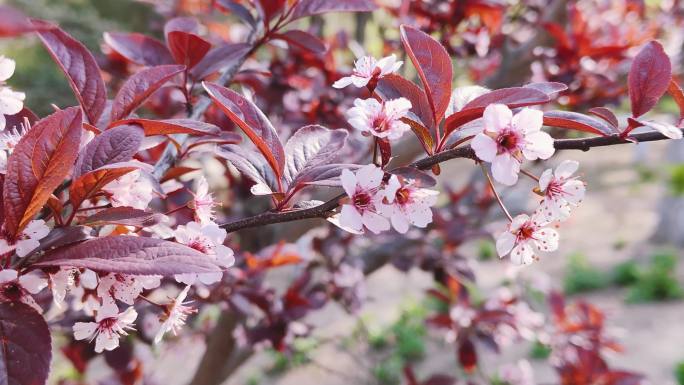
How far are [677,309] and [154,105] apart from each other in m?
4.08

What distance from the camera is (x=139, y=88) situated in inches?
29.3

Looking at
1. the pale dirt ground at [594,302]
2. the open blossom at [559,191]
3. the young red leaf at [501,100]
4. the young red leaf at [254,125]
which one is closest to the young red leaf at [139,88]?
the young red leaf at [254,125]

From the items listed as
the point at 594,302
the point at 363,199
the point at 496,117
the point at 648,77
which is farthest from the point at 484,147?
the point at 594,302

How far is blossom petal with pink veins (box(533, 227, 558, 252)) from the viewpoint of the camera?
2.23 feet

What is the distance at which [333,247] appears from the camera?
1867mm

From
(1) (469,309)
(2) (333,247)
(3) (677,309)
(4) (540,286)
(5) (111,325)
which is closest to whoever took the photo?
(5) (111,325)

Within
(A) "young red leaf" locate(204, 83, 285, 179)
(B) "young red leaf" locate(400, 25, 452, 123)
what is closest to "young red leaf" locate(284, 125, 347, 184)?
(A) "young red leaf" locate(204, 83, 285, 179)

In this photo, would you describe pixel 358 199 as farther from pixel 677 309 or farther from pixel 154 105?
pixel 677 309

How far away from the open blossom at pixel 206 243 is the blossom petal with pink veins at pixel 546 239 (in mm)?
350

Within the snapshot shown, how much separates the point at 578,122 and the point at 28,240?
1.81 feet

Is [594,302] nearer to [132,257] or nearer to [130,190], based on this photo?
[130,190]

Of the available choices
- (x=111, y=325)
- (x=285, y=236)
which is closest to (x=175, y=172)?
(x=111, y=325)

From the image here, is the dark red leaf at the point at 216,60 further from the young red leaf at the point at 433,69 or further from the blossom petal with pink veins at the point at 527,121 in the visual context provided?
the blossom petal with pink veins at the point at 527,121

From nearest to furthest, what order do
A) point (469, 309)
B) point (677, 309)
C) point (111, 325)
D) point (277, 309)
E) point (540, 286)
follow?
point (111, 325)
point (277, 309)
point (469, 309)
point (540, 286)
point (677, 309)
